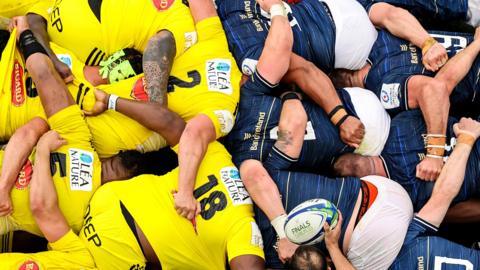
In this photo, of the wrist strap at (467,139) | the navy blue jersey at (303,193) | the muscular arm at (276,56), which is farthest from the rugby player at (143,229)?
the wrist strap at (467,139)

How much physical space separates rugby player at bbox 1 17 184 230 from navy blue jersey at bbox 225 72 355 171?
375 mm

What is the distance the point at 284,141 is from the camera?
3.60 meters

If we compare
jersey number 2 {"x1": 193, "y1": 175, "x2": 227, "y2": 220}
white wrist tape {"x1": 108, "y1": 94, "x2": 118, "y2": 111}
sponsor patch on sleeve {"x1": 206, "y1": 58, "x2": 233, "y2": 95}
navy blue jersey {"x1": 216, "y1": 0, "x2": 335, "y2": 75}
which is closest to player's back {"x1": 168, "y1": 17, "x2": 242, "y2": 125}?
sponsor patch on sleeve {"x1": 206, "y1": 58, "x2": 233, "y2": 95}

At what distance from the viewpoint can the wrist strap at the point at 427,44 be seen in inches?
152

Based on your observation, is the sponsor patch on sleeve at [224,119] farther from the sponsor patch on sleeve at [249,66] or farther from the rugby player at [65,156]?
the sponsor patch on sleeve at [249,66]

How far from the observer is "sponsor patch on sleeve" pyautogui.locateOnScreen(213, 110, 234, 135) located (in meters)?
3.62

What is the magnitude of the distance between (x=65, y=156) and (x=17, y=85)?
0.54m

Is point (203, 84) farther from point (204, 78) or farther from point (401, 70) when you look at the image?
Answer: point (401, 70)

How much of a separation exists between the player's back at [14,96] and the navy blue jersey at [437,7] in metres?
2.16

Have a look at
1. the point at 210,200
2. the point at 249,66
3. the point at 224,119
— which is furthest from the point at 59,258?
the point at 249,66

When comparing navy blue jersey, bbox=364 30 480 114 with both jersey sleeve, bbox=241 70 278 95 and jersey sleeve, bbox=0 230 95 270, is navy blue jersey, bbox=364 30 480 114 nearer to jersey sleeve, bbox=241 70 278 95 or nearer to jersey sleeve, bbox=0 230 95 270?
jersey sleeve, bbox=241 70 278 95

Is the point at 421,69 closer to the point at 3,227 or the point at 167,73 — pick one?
the point at 167,73

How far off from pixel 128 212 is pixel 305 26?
158 cm

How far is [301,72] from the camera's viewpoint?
3.82m
